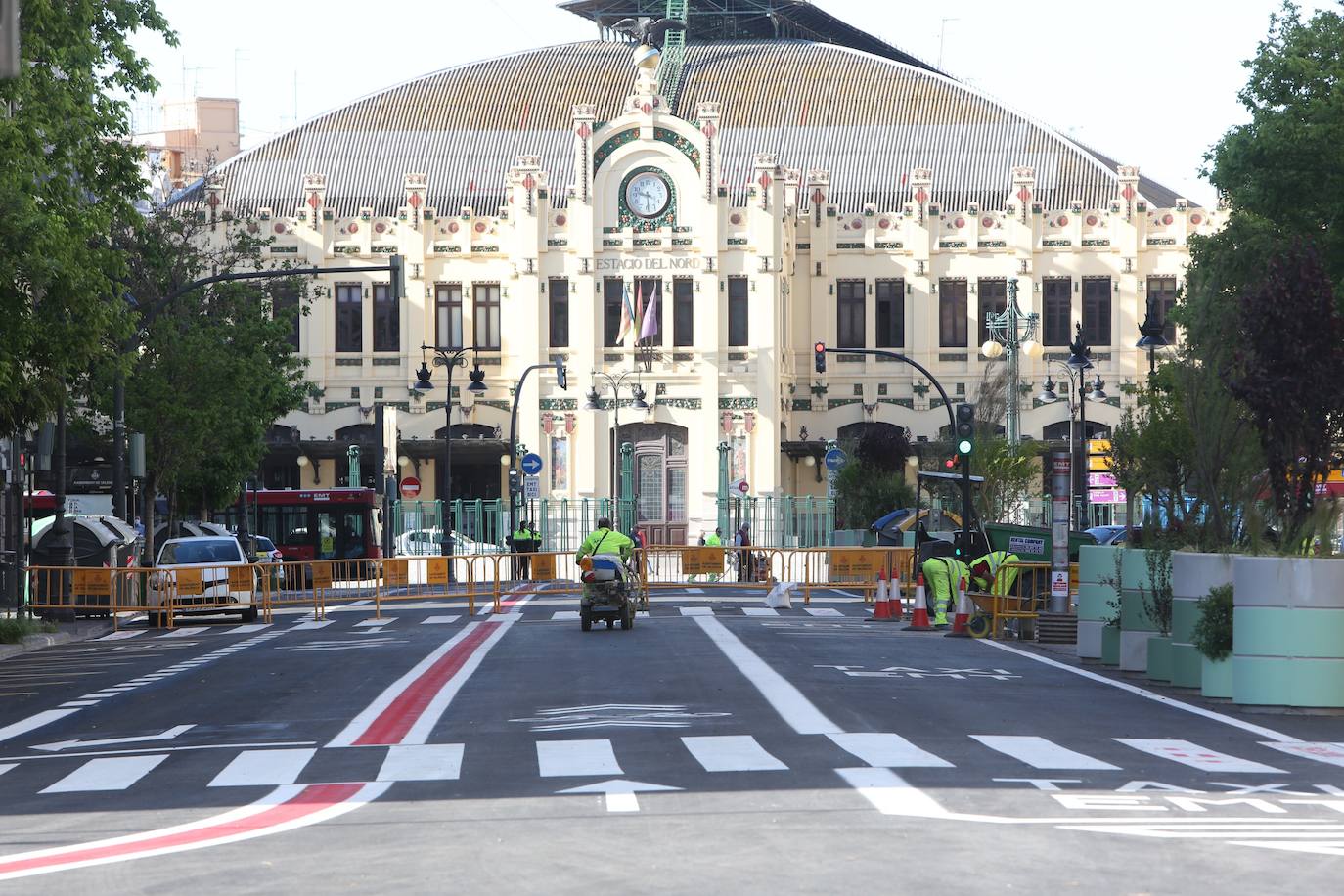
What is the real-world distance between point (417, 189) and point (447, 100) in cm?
924

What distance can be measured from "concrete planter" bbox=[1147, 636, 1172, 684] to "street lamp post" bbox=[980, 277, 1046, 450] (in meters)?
33.7

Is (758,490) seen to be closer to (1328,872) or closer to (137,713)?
(137,713)

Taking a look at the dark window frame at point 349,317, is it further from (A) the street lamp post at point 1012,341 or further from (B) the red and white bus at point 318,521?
(A) the street lamp post at point 1012,341

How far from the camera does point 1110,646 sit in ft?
77.2

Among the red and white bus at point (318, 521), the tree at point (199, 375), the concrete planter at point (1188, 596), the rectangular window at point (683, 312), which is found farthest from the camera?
the rectangular window at point (683, 312)

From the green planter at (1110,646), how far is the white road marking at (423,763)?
1065 centimetres

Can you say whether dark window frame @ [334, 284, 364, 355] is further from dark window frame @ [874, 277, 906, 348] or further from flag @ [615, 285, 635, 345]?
dark window frame @ [874, 277, 906, 348]

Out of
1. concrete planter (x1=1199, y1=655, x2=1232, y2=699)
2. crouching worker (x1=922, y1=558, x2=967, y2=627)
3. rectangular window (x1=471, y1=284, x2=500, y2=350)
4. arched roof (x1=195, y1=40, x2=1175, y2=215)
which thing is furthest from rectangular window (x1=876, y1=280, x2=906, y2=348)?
concrete planter (x1=1199, y1=655, x2=1232, y2=699)

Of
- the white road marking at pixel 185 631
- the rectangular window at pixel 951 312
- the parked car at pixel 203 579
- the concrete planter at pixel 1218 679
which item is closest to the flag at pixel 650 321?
the rectangular window at pixel 951 312

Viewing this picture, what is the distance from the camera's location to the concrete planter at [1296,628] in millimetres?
17609

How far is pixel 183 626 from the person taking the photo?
3619 cm

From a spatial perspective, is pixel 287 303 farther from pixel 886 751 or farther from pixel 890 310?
pixel 886 751

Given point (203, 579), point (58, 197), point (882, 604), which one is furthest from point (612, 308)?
point (58, 197)

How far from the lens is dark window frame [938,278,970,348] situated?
2830 inches
